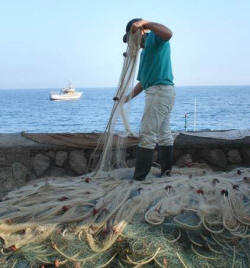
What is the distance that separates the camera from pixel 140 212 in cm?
336

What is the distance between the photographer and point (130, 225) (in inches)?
124

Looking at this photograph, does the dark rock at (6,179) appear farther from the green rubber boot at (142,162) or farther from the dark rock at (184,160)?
the dark rock at (184,160)

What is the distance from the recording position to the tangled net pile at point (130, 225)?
9.50 ft

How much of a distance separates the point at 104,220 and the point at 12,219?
2.36 feet

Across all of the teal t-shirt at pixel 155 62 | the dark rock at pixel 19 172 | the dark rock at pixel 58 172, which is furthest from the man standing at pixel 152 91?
the dark rock at pixel 19 172

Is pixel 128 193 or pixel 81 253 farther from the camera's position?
pixel 128 193

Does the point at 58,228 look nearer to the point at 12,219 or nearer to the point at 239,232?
the point at 12,219

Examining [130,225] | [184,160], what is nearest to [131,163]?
[184,160]

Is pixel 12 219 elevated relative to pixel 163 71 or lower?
lower

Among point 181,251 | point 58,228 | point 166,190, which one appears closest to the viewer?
point 181,251

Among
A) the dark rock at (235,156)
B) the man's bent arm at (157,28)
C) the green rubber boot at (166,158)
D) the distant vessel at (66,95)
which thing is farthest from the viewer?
the distant vessel at (66,95)

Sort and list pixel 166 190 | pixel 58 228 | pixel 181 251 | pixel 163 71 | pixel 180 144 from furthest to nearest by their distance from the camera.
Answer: pixel 180 144 < pixel 163 71 < pixel 166 190 < pixel 58 228 < pixel 181 251

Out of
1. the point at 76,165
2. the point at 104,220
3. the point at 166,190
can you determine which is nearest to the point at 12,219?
the point at 104,220

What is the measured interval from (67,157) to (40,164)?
0.33 meters
